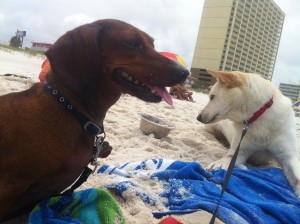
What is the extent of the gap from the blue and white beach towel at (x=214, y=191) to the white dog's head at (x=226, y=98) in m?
0.83

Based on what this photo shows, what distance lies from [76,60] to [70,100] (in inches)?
9.3

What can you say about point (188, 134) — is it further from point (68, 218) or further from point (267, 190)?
point (68, 218)

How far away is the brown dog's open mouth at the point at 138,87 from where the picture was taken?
187cm

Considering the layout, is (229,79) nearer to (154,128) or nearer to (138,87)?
(154,128)

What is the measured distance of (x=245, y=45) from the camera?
136 ft

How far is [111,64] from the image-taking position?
1854 millimetres

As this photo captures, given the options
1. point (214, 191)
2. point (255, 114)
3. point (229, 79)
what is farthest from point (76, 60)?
point (255, 114)

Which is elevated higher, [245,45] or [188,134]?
[245,45]

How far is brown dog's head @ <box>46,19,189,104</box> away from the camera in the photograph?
172 centimetres

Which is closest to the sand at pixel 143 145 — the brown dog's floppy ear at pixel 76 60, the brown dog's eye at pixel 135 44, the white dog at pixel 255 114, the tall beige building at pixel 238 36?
the white dog at pixel 255 114

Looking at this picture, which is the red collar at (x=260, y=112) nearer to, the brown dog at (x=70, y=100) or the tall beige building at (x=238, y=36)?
the brown dog at (x=70, y=100)

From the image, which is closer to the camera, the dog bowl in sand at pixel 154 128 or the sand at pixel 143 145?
the sand at pixel 143 145

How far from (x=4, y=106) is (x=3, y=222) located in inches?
26.9

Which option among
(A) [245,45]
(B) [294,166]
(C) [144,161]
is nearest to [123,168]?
(C) [144,161]
